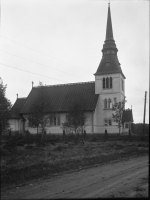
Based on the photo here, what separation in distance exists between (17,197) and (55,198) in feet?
3.84

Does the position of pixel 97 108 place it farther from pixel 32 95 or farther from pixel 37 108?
pixel 37 108

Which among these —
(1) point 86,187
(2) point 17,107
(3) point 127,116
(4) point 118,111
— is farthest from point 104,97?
(1) point 86,187

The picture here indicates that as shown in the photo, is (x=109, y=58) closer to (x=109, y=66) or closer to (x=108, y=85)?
(x=109, y=66)

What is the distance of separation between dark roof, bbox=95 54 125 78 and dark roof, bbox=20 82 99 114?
13.5ft

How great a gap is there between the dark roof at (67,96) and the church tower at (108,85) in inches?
73.2

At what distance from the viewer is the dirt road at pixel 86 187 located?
778 centimetres

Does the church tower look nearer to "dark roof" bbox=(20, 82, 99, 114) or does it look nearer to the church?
the church

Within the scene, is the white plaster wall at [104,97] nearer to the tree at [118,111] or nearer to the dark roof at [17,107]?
the tree at [118,111]

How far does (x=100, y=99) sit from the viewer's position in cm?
4828

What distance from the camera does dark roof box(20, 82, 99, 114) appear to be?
47841 millimetres

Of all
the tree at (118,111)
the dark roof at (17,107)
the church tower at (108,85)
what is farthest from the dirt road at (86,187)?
the dark roof at (17,107)

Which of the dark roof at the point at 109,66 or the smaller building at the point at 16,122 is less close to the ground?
the dark roof at the point at 109,66

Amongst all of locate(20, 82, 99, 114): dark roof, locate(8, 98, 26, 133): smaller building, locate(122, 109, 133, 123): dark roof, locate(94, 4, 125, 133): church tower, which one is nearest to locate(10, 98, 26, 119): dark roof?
locate(8, 98, 26, 133): smaller building

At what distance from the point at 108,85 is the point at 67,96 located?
27.8 ft
